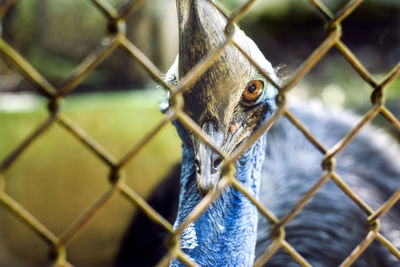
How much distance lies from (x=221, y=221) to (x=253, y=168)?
19 cm

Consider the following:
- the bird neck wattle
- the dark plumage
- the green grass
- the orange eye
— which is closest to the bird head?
the orange eye

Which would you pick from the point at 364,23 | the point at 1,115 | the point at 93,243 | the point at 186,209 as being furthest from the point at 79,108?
the point at 364,23

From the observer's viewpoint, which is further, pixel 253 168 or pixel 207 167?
pixel 253 168

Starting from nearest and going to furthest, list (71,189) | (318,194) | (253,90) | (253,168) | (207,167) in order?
(207,167) < (253,90) < (253,168) < (318,194) < (71,189)

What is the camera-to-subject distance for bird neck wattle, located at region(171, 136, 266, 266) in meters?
1.34

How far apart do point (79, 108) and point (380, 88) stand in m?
2.46

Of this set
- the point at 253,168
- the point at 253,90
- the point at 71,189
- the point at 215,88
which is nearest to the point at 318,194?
the point at 253,168

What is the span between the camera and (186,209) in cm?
140

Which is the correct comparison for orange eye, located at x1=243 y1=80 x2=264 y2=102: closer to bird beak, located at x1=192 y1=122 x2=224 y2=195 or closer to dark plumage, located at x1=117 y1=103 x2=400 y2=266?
bird beak, located at x1=192 y1=122 x2=224 y2=195

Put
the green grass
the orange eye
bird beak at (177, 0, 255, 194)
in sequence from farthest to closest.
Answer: the green grass < the orange eye < bird beak at (177, 0, 255, 194)

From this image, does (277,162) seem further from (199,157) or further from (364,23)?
(364,23)

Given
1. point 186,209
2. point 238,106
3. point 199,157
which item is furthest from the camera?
point 186,209

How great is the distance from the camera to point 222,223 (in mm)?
1410

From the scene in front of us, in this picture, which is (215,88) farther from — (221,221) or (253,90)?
(221,221)
